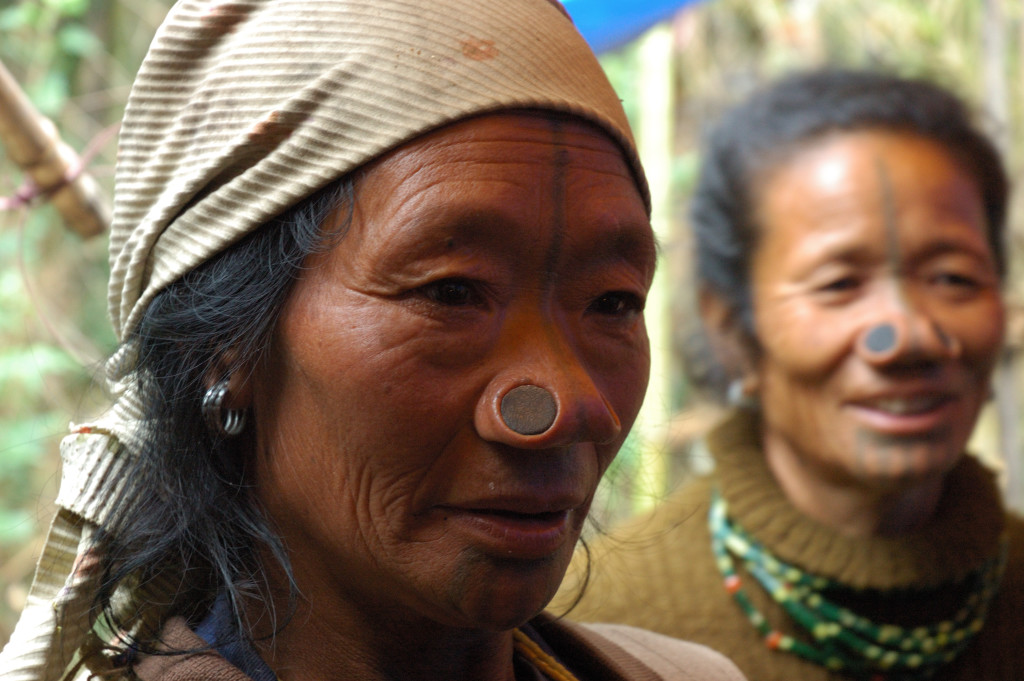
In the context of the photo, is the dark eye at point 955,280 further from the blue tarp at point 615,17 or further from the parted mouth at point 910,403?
the blue tarp at point 615,17

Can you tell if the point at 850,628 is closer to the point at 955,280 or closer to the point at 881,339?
the point at 881,339

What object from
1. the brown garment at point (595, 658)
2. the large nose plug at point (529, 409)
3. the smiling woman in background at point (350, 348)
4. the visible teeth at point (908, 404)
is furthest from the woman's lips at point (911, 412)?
the large nose plug at point (529, 409)

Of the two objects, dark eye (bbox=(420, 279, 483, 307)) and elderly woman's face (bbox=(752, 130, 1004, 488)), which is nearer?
dark eye (bbox=(420, 279, 483, 307))

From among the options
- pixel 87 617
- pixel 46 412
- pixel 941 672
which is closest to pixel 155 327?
pixel 87 617

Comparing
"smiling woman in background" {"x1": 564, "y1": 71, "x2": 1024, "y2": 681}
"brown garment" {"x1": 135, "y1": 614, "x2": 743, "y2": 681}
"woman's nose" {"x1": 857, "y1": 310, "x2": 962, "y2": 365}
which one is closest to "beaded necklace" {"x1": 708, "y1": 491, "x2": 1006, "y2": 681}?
"smiling woman in background" {"x1": 564, "y1": 71, "x2": 1024, "y2": 681}

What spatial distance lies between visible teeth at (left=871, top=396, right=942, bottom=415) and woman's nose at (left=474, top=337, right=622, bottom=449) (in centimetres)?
133

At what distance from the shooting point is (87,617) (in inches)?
51.9

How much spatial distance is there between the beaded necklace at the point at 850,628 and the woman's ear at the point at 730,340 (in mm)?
413

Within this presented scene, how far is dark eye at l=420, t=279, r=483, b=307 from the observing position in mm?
1219

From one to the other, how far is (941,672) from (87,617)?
188 centimetres

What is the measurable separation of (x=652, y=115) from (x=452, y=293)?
2.91 metres

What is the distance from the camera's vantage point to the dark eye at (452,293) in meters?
1.22

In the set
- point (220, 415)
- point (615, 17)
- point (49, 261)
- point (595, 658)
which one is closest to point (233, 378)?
point (220, 415)

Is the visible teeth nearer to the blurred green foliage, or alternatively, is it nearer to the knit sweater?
the knit sweater
